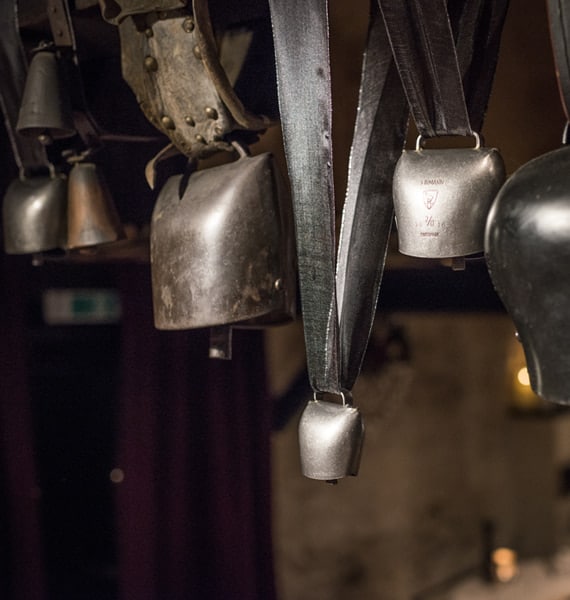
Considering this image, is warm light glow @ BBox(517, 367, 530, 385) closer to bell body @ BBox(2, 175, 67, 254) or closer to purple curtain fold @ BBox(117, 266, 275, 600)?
purple curtain fold @ BBox(117, 266, 275, 600)

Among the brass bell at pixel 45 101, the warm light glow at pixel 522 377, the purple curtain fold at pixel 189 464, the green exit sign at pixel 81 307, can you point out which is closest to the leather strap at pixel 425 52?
the brass bell at pixel 45 101

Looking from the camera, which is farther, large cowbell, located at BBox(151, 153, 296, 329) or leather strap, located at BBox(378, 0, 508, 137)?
large cowbell, located at BBox(151, 153, 296, 329)

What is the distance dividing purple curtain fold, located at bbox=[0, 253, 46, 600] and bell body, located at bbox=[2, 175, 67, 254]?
860 millimetres

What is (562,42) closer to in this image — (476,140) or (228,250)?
(476,140)

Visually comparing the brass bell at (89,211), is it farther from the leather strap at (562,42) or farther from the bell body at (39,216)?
the leather strap at (562,42)

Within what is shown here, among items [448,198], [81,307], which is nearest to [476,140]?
[448,198]

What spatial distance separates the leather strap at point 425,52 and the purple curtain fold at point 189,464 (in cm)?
158

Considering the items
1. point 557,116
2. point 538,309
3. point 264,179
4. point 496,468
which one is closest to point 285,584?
point 496,468

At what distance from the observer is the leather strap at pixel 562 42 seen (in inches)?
34.4

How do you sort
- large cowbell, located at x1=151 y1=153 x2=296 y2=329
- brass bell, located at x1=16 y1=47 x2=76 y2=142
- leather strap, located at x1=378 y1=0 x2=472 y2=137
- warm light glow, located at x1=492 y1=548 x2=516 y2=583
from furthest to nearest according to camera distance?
warm light glow, located at x1=492 y1=548 x2=516 y2=583 < brass bell, located at x1=16 y1=47 x2=76 y2=142 < large cowbell, located at x1=151 y1=153 x2=296 y2=329 < leather strap, located at x1=378 y1=0 x2=472 y2=137

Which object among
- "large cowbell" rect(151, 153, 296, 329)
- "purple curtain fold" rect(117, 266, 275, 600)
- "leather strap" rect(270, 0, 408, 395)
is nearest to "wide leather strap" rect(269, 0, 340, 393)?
"leather strap" rect(270, 0, 408, 395)

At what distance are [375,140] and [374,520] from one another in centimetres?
342

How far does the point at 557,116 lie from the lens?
1686 mm

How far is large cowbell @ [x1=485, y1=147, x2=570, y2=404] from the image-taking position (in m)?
0.85
